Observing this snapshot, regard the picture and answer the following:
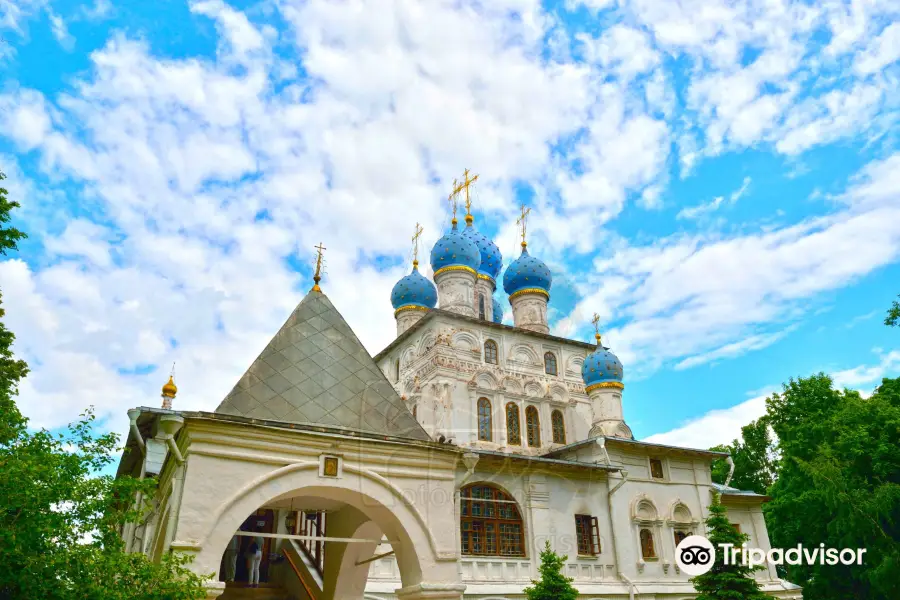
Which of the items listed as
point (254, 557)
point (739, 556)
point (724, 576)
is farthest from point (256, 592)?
point (739, 556)

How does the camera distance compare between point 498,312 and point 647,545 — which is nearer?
point 647,545

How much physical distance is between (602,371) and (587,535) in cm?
697

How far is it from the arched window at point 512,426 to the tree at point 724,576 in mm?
10132

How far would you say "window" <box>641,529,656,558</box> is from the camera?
58.3 feet

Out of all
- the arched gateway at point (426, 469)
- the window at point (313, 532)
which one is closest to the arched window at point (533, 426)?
the arched gateway at point (426, 469)

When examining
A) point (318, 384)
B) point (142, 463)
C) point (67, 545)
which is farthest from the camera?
point (142, 463)

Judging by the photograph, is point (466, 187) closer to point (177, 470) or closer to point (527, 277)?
point (527, 277)

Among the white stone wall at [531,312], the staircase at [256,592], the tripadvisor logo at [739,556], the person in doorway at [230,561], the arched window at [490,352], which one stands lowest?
the staircase at [256,592]

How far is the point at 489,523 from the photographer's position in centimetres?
1580

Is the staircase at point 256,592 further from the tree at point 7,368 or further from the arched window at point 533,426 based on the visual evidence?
the arched window at point 533,426

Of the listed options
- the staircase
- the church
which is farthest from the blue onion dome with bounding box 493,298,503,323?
the staircase

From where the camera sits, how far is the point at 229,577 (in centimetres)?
1082

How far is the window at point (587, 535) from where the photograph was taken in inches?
663

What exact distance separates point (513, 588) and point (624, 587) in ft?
10.8
